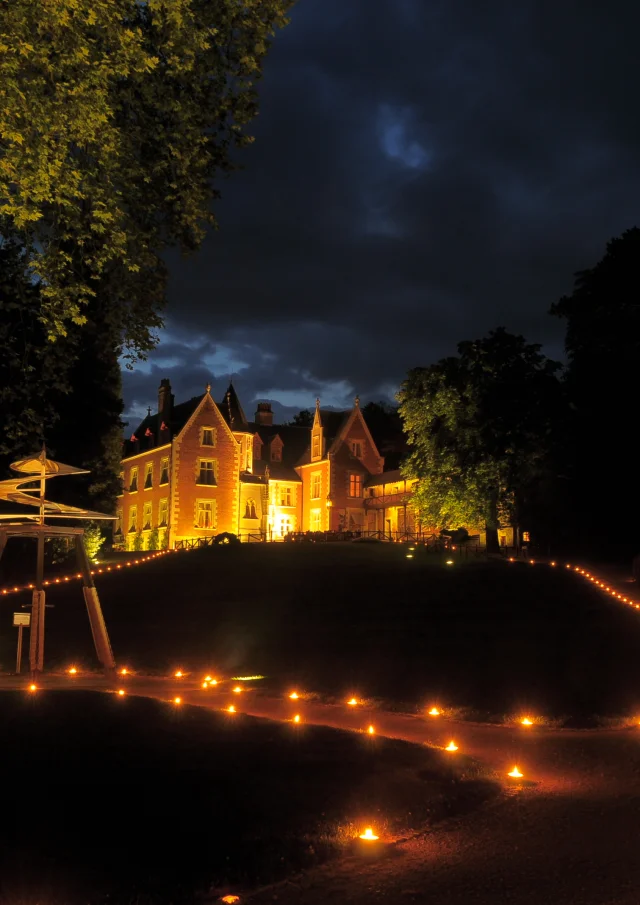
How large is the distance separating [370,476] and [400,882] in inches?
2555

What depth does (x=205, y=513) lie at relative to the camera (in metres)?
64.9

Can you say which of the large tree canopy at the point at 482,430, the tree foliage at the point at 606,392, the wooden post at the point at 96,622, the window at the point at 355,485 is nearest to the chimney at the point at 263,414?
the window at the point at 355,485

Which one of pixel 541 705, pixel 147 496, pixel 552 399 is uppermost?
pixel 552 399

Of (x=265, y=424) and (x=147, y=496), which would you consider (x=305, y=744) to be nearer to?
(x=147, y=496)

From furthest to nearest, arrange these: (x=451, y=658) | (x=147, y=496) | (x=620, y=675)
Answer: (x=147, y=496) < (x=451, y=658) < (x=620, y=675)

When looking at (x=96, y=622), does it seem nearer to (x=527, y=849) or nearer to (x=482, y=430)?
(x=527, y=849)

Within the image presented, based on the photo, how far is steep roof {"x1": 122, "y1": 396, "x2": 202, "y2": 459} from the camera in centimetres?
6638

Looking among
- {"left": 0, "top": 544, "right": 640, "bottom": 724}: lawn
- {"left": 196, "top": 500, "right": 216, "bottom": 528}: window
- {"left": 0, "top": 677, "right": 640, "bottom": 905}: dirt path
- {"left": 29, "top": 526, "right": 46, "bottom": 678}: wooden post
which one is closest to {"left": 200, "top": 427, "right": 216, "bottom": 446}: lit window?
{"left": 196, "top": 500, "right": 216, "bottom": 528}: window

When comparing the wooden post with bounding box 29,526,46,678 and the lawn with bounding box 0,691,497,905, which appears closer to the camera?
the lawn with bounding box 0,691,497,905

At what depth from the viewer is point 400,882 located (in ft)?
18.9

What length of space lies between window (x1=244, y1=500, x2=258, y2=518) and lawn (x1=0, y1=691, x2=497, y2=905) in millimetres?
58135

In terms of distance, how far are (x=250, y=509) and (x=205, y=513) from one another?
488 centimetres

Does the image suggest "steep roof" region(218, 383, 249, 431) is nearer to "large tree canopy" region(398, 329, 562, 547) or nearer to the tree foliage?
"large tree canopy" region(398, 329, 562, 547)

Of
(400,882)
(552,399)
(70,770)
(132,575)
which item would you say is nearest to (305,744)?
(70,770)
